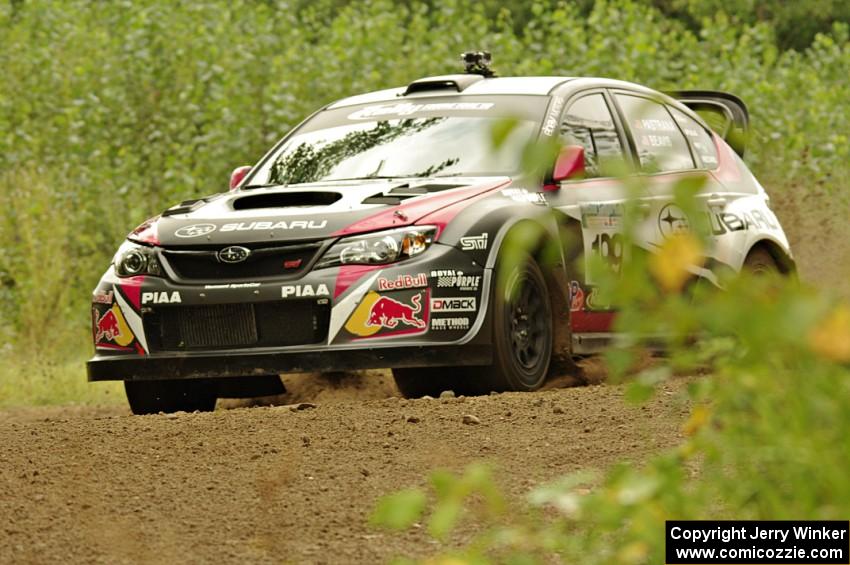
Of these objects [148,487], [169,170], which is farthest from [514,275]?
A: [169,170]

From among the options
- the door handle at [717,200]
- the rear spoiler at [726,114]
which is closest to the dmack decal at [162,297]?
the door handle at [717,200]

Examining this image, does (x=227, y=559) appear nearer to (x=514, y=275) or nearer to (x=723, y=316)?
(x=723, y=316)

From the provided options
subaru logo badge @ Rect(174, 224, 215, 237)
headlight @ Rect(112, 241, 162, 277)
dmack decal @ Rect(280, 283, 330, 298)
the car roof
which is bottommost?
dmack decal @ Rect(280, 283, 330, 298)

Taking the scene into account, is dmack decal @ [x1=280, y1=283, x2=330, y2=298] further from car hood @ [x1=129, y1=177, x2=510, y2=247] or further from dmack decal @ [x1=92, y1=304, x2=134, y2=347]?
dmack decal @ [x1=92, y1=304, x2=134, y2=347]

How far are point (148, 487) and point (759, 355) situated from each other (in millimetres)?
3258

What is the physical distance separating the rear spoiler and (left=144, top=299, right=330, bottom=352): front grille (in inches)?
186

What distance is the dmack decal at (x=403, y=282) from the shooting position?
7.68 meters

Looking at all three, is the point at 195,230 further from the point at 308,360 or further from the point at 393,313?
the point at 393,313

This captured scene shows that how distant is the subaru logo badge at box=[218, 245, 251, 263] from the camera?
7.89m

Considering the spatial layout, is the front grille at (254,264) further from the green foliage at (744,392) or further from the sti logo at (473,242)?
the green foliage at (744,392)

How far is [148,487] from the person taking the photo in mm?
5570

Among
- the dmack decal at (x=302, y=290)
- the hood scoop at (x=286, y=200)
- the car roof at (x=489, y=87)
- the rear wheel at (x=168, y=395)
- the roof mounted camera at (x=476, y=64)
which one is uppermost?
the roof mounted camera at (x=476, y=64)

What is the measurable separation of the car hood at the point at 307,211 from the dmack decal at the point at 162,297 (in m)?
0.25

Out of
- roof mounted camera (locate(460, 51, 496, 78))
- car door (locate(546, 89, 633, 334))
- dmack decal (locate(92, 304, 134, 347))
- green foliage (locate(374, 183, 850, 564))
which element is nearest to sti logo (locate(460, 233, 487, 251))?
car door (locate(546, 89, 633, 334))
